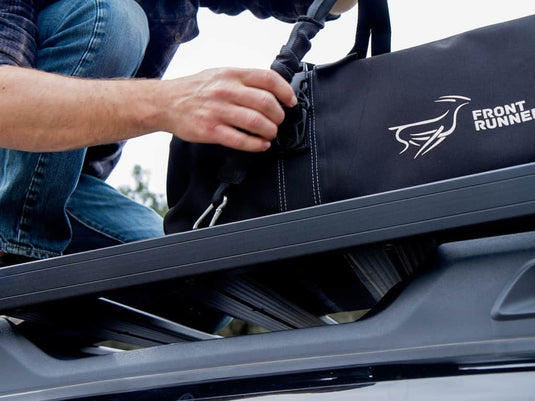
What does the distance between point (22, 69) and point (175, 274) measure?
0.49m

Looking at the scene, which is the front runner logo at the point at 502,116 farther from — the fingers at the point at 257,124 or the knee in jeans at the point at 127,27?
the knee in jeans at the point at 127,27

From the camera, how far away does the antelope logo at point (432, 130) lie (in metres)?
0.84

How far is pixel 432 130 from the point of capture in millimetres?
843

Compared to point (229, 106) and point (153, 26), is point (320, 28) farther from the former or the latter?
point (153, 26)

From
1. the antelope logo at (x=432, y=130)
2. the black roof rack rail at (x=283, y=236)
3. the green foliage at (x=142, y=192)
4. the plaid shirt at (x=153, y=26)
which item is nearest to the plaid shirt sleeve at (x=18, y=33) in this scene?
the plaid shirt at (x=153, y=26)

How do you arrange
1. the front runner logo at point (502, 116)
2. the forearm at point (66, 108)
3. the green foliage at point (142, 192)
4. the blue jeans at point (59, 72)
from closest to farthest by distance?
the front runner logo at point (502, 116) < the forearm at point (66, 108) < the blue jeans at point (59, 72) < the green foliage at point (142, 192)

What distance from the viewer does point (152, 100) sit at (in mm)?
1048

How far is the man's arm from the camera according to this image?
0.98 meters

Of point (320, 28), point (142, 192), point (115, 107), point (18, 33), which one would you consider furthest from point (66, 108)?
point (142, 192)

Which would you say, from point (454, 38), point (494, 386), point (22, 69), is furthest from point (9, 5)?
point (494, 386)

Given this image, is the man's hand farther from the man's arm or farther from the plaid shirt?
the plaid shirt

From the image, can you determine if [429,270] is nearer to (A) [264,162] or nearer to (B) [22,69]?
(A) [264,162]

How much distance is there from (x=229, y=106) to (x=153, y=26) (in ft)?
2.03

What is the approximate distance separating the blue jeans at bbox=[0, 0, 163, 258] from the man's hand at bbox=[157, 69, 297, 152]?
222 mm
